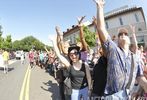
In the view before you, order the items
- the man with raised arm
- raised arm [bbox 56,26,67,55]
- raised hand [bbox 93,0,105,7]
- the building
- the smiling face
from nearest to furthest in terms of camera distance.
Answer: the man with raised arm
raised hand [bbox 93,0,105,7]
the smiling face
raised arm [bbox 56,26,67,55]
the building

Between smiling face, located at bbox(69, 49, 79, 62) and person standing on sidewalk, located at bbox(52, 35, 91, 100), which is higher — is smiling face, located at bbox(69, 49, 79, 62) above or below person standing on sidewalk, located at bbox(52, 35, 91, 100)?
above

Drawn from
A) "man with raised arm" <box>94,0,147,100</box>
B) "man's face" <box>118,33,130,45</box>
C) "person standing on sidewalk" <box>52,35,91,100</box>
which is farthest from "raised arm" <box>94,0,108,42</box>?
"person standing on sidewalk" <box>52,35,91,100</box>

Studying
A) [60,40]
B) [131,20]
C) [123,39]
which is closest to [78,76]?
[123,39]

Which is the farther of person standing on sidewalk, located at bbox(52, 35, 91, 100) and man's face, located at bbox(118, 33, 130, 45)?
person standing on sidewalk, located at bbox(52, 35, 91, 100)

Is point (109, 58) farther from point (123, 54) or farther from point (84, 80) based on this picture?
point (84, 80)

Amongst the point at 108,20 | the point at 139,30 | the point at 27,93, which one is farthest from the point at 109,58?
the point at 108,20

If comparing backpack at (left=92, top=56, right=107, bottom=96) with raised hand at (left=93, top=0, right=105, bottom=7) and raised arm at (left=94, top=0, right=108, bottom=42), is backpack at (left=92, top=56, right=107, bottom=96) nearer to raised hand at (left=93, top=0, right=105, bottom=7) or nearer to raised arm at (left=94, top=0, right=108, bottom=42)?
raised arm at (left=94, top=0, right=108, bottom=42)

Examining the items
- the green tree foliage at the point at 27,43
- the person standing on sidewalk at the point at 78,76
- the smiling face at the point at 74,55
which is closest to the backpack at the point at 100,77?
the person standing on sidewalk at the point at 78,76

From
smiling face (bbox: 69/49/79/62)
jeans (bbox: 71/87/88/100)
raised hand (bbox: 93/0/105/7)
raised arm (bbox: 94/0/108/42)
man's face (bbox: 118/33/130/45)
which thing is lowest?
jeans (bbox: 71/87/88/100)

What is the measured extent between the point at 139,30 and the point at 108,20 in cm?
921

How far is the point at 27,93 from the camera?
1273 centimetres

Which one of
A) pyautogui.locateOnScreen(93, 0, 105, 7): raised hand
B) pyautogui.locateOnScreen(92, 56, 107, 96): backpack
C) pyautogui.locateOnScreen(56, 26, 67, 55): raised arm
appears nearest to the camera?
pyautogui.locateOnScreen(93, 0, 105, 7): raised hand

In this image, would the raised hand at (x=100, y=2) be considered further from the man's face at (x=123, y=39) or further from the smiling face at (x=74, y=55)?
the smiling face at (x=74, y=55)

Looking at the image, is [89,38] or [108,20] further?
[89,38]
